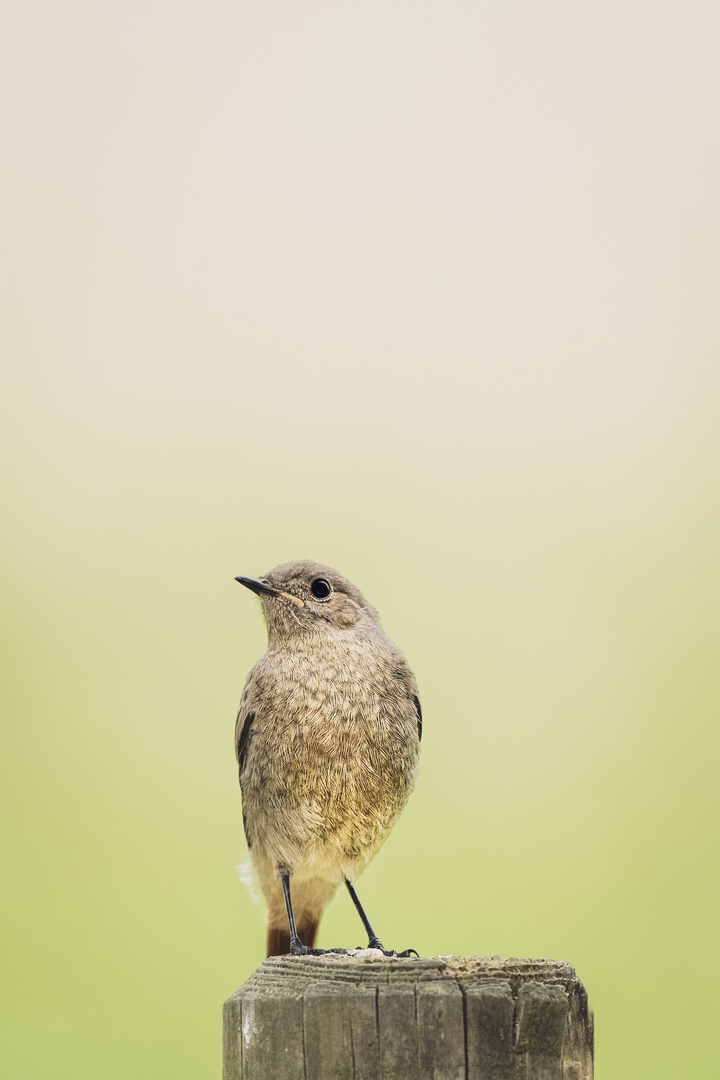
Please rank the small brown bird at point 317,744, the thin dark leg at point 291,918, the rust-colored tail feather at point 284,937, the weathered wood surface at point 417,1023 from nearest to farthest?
the weathered wood surface at point 417,1023, the thin dark leg at point 291,918, the small brown bird at point 317,744, the rust-colored tail feather at point 284,937

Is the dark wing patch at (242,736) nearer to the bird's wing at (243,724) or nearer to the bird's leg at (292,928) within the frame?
the bird's wing at (243,724)

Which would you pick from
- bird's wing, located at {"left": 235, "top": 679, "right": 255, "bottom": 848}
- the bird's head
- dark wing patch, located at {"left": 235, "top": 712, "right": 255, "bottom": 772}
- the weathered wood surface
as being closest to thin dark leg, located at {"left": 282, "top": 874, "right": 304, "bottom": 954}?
bird's wing, located at {"left": 235, "top": 679, "right": 255, "bottom": 848}

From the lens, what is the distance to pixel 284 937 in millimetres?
3611

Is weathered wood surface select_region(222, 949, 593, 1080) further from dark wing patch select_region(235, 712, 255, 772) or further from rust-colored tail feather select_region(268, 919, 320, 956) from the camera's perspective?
dark wing patch select_region(235, 712, 255, 772)

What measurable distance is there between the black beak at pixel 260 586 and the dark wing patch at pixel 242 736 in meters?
0.44

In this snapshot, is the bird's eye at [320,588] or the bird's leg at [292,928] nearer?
the bird's leg at [292,928]

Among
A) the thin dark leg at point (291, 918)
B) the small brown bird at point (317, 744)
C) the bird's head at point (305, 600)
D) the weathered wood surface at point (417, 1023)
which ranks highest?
the bird's head at point (305, 600)

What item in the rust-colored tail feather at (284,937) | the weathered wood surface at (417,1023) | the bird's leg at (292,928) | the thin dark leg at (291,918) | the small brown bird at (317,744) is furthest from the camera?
the rust-colored tail feather at (284,937)

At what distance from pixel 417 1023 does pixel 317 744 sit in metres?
1.36

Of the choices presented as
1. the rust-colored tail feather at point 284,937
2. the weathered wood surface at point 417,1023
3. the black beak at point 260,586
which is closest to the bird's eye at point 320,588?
the black beak at point 260,586

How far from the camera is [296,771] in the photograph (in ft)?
11.3

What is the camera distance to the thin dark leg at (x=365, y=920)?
3400 millimetres

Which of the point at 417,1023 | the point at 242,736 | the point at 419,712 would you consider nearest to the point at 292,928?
the point at 242,736

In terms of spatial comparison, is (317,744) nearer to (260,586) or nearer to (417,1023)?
(260,586)
